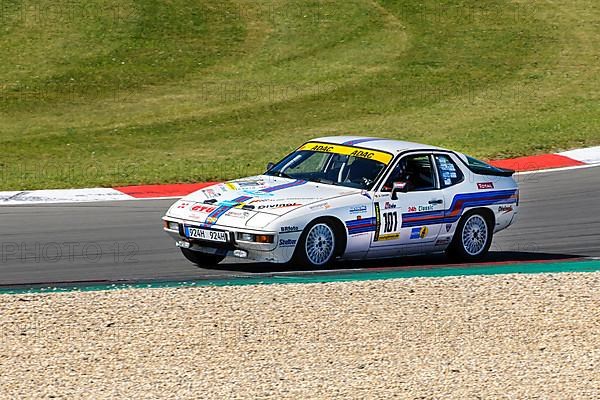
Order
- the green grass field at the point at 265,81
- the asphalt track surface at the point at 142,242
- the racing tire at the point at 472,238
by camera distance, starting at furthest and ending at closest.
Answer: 1. the green grass field at the point at 265,81
2. the racing tire at the point at 472,238
3. the asphalt track surface at the point at 142,242

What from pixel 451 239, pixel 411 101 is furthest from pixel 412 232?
pixel 411 101

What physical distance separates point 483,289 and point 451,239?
2.02 m

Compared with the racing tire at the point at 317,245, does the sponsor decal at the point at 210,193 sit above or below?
above

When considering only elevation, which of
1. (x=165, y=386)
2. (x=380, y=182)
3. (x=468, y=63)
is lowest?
(x=165, y=386)

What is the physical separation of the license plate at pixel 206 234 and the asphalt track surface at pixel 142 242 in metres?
0.46

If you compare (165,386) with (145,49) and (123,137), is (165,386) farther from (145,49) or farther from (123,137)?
(145,49)

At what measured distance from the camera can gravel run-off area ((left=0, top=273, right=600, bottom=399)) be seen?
9.35 meters

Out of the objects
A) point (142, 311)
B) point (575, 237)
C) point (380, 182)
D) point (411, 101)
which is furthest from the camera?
point (411, 101)

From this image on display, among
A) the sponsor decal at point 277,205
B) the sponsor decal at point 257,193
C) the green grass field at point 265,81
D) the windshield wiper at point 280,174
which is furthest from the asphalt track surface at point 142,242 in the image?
the green grass field at point 265,81

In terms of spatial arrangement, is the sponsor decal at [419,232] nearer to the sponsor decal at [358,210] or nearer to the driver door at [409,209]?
the driver door at [409,209]

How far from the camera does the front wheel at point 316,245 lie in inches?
522

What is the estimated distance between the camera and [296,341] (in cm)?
1059

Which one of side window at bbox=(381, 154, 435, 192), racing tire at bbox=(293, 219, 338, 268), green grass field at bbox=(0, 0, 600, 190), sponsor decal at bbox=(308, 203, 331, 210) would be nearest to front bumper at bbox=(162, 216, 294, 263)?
racing tire at bbox=(293, 219, 338, 268)

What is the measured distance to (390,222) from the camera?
45.7 feet
